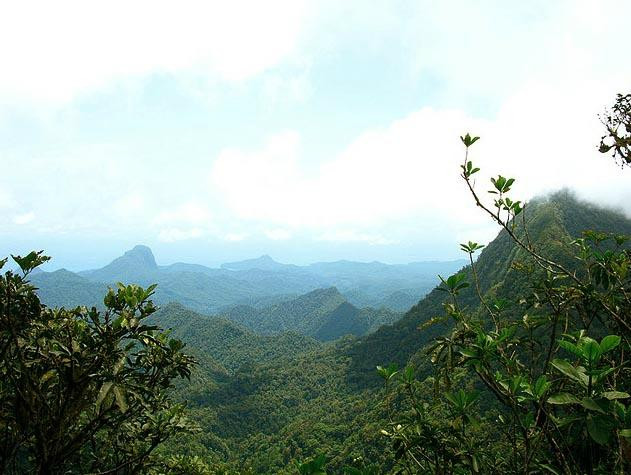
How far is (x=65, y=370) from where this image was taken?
452 cm

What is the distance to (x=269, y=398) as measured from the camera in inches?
4751

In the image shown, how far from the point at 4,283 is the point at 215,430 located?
4370 inches

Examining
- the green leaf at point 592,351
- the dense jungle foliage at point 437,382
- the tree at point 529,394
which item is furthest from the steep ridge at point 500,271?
the green leaf at point 592,351

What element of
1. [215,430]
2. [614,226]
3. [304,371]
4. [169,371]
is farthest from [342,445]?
[614,226]

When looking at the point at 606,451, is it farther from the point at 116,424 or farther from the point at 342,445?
the point at 342,445

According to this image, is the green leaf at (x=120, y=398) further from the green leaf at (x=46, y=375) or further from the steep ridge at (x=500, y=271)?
the steep ridge at (x=500, y=271)

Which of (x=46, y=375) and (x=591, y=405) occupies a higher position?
(x=46, y=375)

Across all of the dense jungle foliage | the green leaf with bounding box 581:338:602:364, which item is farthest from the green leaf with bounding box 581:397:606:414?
the green leaf with bounding box 581:338:602:364

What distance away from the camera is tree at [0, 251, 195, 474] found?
4.25 m

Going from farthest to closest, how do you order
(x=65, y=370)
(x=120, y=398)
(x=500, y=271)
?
1. (x=500, y=271)
2. (x=65, y=370)
3. (x=120, y=398)

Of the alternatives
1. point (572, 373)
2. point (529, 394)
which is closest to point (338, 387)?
point (529, 394)

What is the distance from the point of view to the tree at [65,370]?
425 centimetres

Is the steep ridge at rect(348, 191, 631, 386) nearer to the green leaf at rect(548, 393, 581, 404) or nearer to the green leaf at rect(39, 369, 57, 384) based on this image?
the green leaf at rect(548, 393, 581, 404)

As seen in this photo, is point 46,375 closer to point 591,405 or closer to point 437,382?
point 437,382
